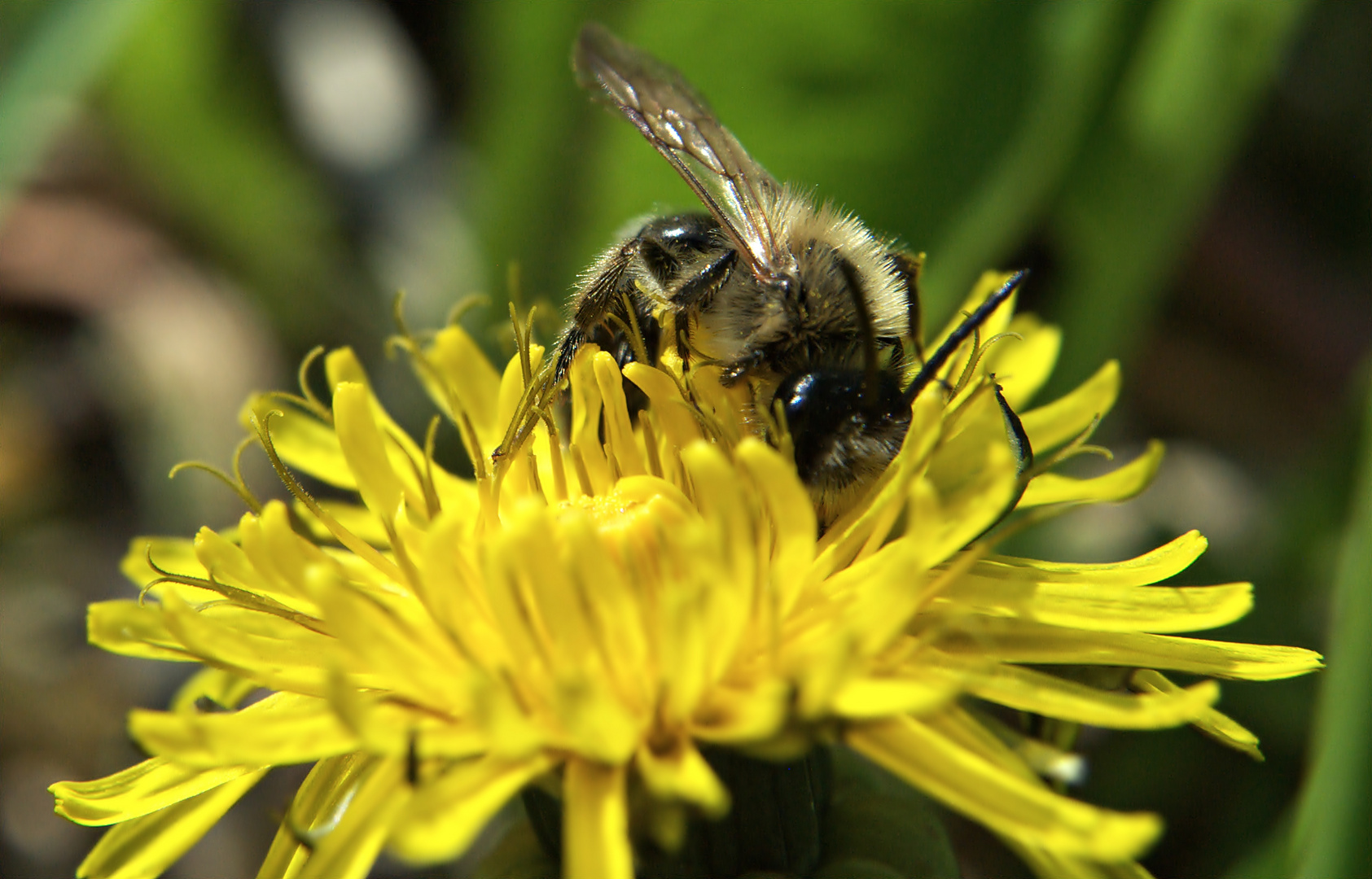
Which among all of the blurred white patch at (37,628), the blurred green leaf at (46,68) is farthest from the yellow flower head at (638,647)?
the blurred white patch at (37,628)

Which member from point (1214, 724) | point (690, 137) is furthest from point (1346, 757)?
point (690, 137)

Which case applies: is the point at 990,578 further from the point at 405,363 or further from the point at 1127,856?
the point at 405,363

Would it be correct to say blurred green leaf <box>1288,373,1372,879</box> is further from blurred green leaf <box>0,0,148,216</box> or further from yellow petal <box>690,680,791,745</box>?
blurred green leaf <box>0,0,148,216</box>

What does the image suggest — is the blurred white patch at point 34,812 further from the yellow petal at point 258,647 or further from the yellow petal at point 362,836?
the yellow petal at point 362,836

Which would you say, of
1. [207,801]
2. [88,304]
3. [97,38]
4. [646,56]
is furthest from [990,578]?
[88,304]

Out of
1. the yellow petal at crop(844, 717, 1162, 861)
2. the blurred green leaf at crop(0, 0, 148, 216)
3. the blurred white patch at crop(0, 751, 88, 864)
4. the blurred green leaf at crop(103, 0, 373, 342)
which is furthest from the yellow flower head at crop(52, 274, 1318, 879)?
the blurred green leaf at crop(103, 0, 373, 342)

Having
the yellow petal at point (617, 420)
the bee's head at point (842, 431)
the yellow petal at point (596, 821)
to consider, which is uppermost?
the bee's head at point (842, 431)
